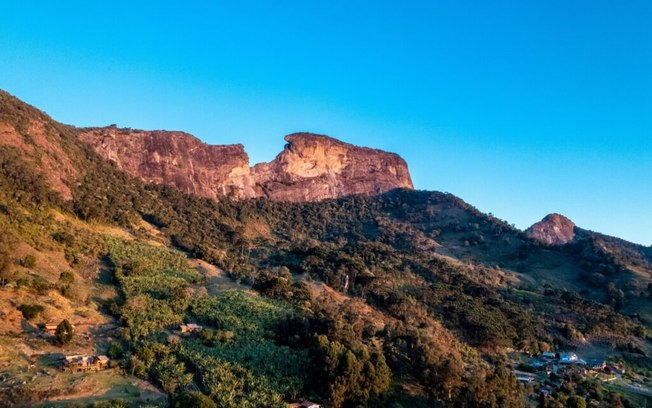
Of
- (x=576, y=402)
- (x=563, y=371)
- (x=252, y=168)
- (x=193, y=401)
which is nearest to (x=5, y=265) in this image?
(x=193, y=401)

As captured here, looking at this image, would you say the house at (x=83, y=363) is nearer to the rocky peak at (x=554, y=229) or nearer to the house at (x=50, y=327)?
the house at (x=50, y=327)

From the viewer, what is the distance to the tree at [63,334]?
32688mm

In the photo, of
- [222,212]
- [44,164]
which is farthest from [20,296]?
[222,212]

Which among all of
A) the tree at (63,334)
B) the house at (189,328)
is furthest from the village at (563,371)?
the tree at (63,334)

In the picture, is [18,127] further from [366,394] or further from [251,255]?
[366,394]

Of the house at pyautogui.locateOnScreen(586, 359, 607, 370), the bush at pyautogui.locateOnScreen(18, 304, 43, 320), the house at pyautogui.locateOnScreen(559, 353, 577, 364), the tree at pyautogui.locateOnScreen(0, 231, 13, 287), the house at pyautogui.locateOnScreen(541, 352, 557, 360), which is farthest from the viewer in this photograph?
the house at pyautogui.locateOnScreen(541, 352, 557, 360)

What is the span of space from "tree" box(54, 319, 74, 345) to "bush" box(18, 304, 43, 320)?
124 inches

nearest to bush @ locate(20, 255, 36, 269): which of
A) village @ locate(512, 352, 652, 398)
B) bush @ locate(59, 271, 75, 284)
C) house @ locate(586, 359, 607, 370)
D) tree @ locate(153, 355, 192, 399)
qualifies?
bush @ locate(59, 271, 75, 284)

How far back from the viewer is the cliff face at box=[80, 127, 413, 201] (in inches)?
4242

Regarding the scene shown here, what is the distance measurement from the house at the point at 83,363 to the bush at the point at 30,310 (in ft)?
20.9

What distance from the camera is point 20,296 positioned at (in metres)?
37.3

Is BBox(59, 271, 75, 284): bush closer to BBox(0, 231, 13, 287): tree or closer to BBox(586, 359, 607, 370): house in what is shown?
BBox(0, 231, 13, 287): tree

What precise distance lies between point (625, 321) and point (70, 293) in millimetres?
67843

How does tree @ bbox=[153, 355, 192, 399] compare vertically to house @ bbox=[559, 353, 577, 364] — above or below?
below
